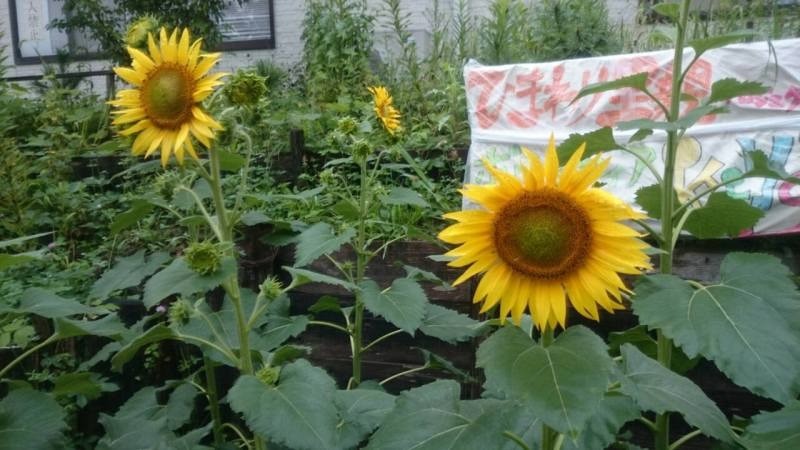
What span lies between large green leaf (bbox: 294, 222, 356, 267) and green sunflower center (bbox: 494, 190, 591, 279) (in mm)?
681

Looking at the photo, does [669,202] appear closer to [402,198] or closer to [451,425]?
[451,425]

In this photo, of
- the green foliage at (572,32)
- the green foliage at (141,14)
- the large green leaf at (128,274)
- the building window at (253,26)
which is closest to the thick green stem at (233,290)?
the large green leaf at (128,274)

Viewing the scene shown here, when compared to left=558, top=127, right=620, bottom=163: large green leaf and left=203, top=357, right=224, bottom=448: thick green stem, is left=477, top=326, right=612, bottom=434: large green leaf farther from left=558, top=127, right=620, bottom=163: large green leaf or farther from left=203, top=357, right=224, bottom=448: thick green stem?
left=203, top=357, right=224, bottom=448: thick green stem

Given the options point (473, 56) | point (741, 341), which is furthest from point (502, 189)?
point (473, 56)

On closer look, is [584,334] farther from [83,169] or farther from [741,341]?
[83,169]

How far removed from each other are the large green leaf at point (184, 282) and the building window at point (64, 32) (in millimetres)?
7424

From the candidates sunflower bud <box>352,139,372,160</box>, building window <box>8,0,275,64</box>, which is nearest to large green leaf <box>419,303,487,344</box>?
sunflower bud <box>352,139,372,160</box>

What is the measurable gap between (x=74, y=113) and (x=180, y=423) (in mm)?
3871

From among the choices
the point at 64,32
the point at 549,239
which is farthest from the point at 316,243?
the point at 64,32

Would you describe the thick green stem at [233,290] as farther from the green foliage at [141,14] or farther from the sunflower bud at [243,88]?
the green foliage at [141,14]

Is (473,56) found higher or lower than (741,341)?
higher

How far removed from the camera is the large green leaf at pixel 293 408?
4.16ft

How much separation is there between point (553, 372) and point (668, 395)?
286 mm

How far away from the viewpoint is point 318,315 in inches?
112
